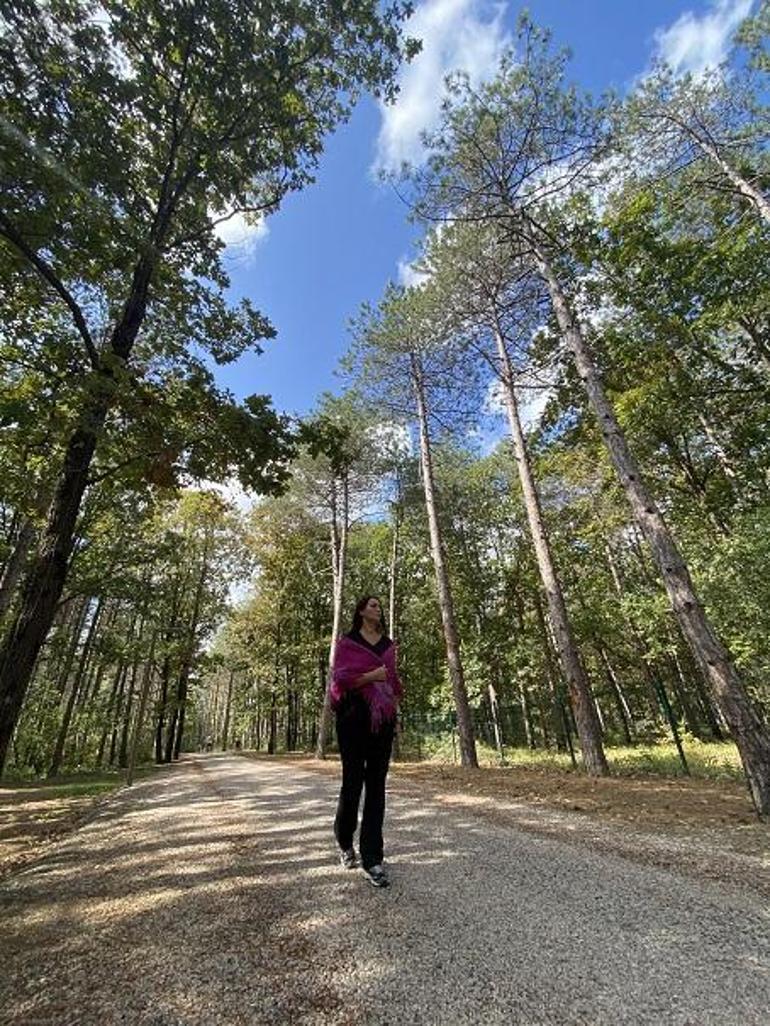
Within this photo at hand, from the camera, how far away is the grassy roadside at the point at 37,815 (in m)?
4.84

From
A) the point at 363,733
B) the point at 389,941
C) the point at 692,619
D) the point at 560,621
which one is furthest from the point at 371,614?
the point at 560,621

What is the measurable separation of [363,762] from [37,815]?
739 centimetres

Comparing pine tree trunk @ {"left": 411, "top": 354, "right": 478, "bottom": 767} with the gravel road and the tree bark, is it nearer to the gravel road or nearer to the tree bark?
the gravel road

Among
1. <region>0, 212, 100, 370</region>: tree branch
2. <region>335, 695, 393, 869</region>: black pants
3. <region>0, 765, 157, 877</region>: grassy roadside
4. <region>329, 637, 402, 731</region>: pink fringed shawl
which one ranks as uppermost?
<region>0, 212, 100, 370</region>: tree branch

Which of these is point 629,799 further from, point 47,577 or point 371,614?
point 47,577

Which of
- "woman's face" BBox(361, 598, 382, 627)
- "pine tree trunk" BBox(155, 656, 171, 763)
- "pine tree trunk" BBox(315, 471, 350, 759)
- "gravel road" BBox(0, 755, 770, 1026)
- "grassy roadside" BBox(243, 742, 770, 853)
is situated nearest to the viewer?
"gravel road" BBox(0, 755, 770, 1026)

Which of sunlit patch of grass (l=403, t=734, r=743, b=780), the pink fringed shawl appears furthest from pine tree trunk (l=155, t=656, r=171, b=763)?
the pink fringed shawl

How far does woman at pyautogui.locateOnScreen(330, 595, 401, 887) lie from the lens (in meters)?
3.04

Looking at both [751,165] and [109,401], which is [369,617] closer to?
[109,401]

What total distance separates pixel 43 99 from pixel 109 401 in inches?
116

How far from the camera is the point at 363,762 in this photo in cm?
312

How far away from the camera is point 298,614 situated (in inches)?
1038

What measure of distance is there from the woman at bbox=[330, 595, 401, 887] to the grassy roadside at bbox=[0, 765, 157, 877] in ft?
10.1

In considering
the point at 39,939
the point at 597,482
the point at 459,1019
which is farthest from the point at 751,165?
the point at 39,939
